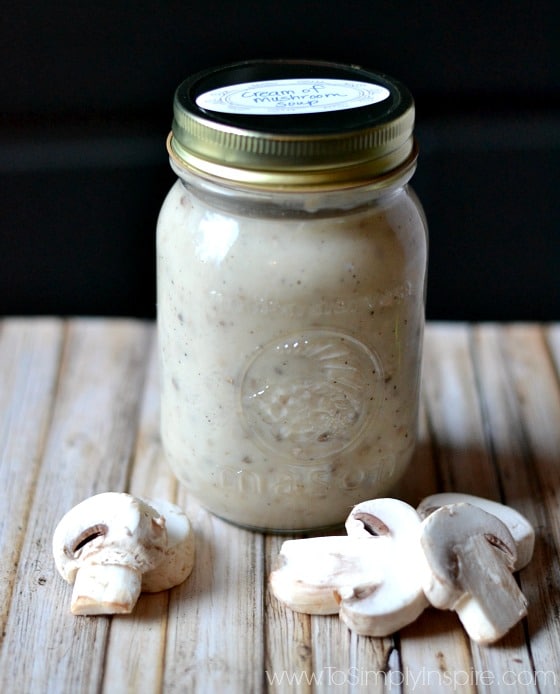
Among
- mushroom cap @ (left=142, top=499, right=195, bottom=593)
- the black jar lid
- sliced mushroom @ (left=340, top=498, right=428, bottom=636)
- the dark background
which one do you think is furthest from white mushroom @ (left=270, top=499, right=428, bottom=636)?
the dark background

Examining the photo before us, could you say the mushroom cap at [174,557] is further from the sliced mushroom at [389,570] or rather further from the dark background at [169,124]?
the dark background at [169,124]

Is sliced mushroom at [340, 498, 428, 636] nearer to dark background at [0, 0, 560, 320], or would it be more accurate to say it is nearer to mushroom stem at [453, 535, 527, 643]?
mushroom stem at [453, 535, 527, 643]

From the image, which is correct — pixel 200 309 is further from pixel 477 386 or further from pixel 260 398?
pixel 477 386

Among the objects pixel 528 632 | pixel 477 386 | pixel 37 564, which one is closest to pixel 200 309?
pixel 37 564

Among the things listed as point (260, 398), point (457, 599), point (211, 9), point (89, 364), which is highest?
point (211, 9)

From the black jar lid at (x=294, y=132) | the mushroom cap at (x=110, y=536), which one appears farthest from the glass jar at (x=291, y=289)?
the mushroom cap at (x=110, y=536)

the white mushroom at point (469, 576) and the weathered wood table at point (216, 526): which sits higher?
the white mushroom at point (469, 576)

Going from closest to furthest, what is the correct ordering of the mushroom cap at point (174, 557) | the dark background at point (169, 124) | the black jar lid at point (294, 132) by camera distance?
the black jar lid at point (294, 132), the mushroom cap at point (174, 557), the dark background at point (169, 124)
